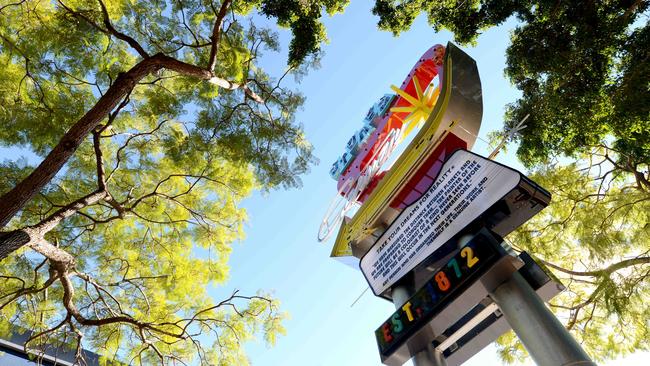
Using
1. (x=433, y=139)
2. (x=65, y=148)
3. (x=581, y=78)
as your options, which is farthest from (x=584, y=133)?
(x=65, y=148)

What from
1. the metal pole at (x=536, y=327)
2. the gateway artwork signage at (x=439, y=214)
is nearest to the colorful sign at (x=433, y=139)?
the gateway artwork signage at (x=439, y=214)

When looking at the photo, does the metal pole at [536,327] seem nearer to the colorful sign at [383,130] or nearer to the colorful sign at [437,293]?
the colorful sign at [437,293]

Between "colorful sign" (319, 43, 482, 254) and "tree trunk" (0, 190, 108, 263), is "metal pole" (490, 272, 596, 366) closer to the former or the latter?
"colorful sign" (319, 43, 482, 254)

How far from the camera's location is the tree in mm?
5109

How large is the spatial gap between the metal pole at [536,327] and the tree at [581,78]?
3.75 meters

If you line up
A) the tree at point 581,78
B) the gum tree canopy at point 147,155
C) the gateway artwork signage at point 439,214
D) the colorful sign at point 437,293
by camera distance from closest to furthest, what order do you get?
the colorful sign at point 437,293 → the gateway artwork signage at point 439,214 → the tree at point 581,78 → the gum tree canopy at point 147,155

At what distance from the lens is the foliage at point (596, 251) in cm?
591

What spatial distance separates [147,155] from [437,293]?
22.8ft

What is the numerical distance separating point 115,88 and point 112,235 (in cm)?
437

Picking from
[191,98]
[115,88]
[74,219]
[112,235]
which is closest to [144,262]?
[112,235]

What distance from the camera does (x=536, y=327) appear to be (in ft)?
8.84

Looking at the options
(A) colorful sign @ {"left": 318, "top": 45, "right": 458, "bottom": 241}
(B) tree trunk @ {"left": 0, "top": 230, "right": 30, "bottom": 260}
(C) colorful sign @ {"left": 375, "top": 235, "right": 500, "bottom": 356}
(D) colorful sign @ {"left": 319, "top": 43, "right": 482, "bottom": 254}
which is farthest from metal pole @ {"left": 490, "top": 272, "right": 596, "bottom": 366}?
(B) tree trunk @ {"left": 0, "top": 230, "right": 30, "bottom": 260}

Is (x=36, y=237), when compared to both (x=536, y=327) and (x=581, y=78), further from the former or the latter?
(x=581, y=78)

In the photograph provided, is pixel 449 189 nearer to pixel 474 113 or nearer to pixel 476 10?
pixel 474 113
